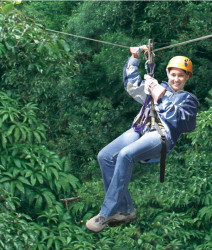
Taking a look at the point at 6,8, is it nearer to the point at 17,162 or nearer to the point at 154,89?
the point at 17,162

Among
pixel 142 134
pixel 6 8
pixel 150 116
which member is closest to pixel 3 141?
pixel 6 8

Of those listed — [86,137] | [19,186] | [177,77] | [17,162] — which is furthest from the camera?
[86,137]

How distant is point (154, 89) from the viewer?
4117mm

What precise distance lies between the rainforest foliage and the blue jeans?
1669 millimetres

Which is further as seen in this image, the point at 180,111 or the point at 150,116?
the point at 150,116

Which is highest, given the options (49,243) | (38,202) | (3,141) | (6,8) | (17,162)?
(6,8)

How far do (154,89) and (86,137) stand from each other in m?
5.23

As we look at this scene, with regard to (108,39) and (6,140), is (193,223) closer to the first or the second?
(6,140)

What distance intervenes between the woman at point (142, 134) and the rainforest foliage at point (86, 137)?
5.44ft

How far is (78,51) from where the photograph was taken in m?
10.1

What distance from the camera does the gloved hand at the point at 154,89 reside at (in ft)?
13.4

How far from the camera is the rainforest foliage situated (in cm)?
623

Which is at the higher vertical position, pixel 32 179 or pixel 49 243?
pixel 32 179

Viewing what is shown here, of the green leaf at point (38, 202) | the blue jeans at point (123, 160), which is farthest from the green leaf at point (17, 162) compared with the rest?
the blue jeans at point (123, 160)
